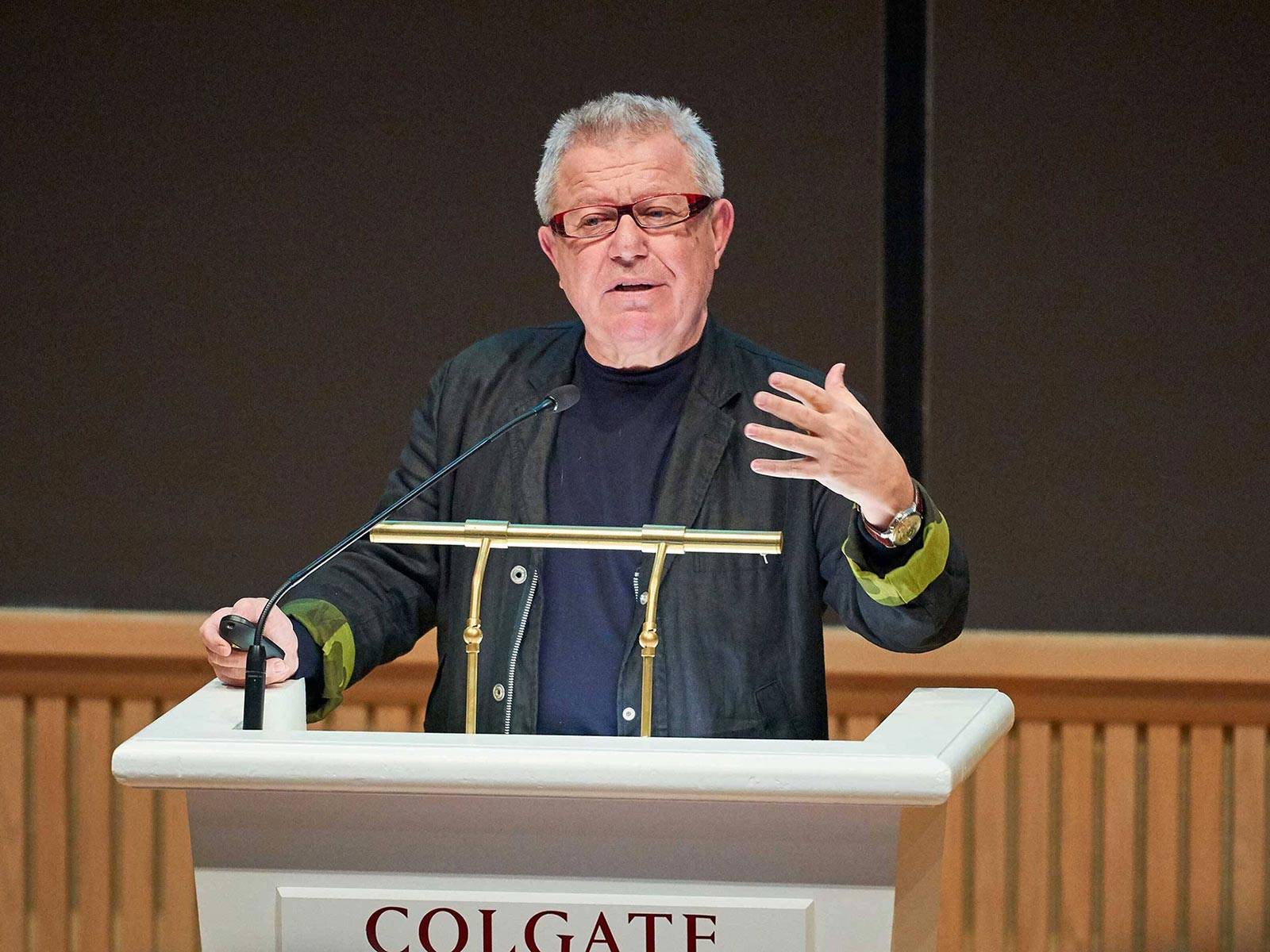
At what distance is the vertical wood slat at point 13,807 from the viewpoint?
3602mm

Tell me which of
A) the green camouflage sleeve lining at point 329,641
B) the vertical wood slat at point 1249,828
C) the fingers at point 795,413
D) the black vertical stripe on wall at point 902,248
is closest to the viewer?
the fingers at point 795,413

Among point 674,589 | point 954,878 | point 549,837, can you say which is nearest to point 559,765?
point 549,837

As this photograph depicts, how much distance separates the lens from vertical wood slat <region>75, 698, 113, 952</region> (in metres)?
3.60

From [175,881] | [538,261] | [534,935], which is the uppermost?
[538,261]

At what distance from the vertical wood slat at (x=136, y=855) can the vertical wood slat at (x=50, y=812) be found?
0.12 metres

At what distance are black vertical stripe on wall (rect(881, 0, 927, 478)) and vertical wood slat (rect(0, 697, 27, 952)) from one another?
1908 millimetres

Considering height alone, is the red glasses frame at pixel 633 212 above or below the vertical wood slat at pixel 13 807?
above

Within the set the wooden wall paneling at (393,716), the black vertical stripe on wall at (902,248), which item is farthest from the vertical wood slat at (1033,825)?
the wooden wall paneling at (393,716)

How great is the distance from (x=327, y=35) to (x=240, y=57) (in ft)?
0.63

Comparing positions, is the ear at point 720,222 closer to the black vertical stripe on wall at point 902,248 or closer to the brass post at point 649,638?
the brass post at point 649,638

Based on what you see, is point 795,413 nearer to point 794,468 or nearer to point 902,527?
point 794,468

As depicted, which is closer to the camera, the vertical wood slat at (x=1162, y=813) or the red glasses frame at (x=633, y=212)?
the red glasses frame at (x=633, y=212)

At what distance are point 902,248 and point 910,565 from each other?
1.90 meters

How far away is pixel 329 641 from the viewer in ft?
6.27
